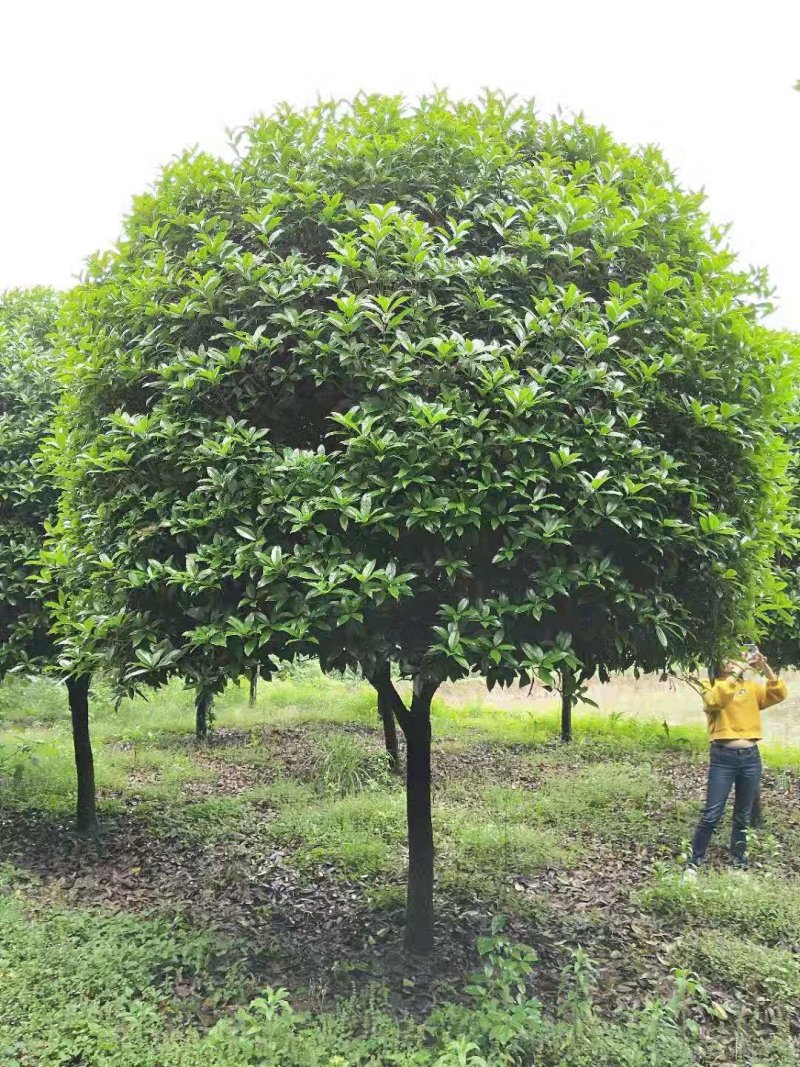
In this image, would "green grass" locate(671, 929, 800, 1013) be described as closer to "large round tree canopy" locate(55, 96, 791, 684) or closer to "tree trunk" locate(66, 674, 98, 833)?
"large round tree canopy" locate(55, 96, 791, 684)

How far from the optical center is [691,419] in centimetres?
412

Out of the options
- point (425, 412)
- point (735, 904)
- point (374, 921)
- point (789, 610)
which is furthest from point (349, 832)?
point (425, 412)

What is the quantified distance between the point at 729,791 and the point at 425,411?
4.97 m

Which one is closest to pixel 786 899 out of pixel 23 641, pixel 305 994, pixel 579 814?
pixel 579 814

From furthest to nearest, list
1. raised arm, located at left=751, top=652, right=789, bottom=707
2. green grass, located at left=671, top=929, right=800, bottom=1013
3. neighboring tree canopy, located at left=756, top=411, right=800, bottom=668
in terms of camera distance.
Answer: neighboring tree canopy, located at left=756, top=411, right=800, bottom=668, raised arm, located at left=751, top=652, right=789, bottom=707, green grass, located at left=671, top=929, right=800, bottom=1013

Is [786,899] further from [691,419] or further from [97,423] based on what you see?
[97,423]

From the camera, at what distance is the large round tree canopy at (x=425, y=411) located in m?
3.70

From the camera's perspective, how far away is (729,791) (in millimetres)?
6598

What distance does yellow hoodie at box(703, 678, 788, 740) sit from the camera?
659 centimetres

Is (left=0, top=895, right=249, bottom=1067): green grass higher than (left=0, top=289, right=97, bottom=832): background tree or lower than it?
lower

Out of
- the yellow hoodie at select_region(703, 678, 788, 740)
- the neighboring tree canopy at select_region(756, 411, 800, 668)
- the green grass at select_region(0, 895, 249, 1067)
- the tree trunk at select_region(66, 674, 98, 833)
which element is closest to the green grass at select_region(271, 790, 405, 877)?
the green grass at select_region(0, 895, 249, 1067)

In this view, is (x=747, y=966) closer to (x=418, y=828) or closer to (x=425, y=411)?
(x=418, y=828)

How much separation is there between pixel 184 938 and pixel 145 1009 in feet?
3.43

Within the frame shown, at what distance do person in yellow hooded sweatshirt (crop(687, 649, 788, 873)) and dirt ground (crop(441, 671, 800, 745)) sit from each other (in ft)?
33.1
